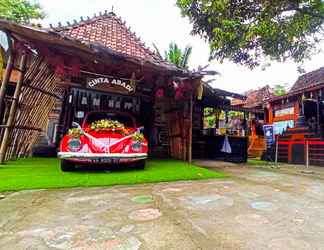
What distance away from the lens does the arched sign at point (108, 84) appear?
7.36m

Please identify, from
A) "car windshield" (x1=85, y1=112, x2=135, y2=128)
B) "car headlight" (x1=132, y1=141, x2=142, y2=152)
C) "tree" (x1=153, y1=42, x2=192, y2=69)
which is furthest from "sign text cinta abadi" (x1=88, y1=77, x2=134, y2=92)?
"tree" (x1=153, y1=42, x2=192, y2=69)

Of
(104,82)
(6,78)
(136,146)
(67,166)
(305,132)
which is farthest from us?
(305,132)

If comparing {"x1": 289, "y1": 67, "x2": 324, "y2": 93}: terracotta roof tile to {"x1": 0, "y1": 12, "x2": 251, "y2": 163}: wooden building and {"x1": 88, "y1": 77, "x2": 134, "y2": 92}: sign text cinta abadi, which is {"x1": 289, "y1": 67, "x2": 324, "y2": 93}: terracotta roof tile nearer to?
{"x1": 0, "y1": 12, "x2": 251, "y2": 163}: wooden building

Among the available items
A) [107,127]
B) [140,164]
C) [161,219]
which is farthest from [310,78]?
[161,219]

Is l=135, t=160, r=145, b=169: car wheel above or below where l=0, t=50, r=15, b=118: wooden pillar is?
below

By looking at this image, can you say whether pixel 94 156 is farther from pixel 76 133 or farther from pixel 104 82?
pixel 104 82

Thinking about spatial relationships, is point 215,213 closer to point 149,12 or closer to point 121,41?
point 121,41

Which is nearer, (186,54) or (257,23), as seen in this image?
(257,23)

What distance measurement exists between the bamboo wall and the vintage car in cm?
202

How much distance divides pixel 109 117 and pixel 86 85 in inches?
86.3

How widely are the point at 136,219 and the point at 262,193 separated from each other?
2.19 metres

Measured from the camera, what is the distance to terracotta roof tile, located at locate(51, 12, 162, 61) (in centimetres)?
793

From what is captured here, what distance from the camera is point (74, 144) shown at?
4484 millimetres

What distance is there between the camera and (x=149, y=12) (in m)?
10.9
